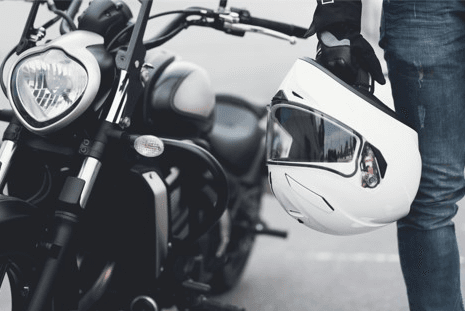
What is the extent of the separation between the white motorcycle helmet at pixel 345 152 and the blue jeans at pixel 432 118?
0.07 metres

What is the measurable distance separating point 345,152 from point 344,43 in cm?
30

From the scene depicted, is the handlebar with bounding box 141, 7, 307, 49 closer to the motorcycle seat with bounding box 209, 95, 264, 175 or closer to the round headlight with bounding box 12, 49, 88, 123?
the round headlight with bounding box 12, 49, 88, 123

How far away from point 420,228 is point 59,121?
105 centimetres

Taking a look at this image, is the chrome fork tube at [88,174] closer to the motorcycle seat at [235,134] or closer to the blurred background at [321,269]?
the blurred background at [321,269]

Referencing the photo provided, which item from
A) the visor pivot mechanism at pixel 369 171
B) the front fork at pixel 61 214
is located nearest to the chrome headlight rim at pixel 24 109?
the front fork at pixel 61 214

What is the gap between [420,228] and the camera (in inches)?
72.6

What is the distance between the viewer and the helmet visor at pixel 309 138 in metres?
1.74

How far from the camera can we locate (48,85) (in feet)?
5.92

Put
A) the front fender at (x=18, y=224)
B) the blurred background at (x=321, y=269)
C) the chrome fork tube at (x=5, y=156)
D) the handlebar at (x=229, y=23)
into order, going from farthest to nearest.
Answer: the blurred background at (x=321, y=269) < the handlebar at (x=229, y=23) < the chrome fork tube at (x=5, y=156) < the front fender at (x=18, y=224)

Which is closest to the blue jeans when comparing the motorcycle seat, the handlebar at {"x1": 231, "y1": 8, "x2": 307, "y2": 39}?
→ the handlebar at {"x1": 231, "y1": 8, "x2": 307, "y2": 39}

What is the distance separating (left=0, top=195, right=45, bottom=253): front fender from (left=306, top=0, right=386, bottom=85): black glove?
91cm

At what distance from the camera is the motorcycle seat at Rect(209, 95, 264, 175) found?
2963mm

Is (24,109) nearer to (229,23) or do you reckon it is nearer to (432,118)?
(229,23)

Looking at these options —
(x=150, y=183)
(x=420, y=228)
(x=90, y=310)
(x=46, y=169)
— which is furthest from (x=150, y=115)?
(x=420, y=228)
